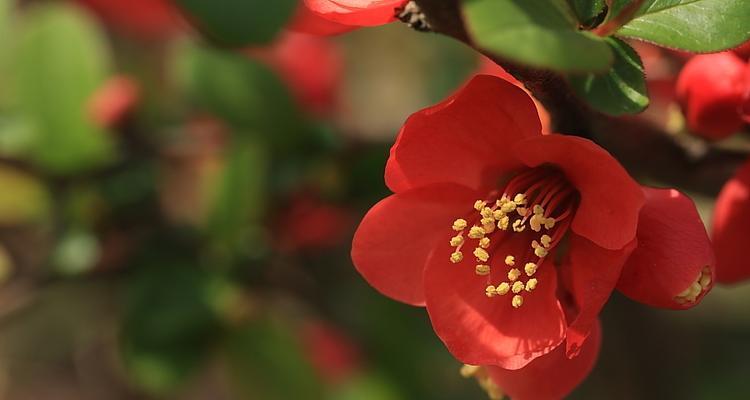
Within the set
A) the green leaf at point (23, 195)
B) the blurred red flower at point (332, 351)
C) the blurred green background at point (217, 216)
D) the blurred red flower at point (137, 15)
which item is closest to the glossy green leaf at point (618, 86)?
the blurred green background at point (217, 216)

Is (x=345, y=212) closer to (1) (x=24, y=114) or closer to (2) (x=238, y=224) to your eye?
(2) (x=238, y=224)

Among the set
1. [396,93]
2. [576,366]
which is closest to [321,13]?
[576,366]

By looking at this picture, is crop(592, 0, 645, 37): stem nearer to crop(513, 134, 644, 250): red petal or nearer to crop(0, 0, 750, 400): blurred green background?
crop(513, 134, 644, 250): red petal

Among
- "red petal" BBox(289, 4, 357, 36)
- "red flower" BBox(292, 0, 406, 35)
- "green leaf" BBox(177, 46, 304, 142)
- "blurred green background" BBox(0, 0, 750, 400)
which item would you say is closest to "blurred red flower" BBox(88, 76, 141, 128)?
"blurred green background" BBox(0, 0, 750, 400)

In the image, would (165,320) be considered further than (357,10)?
Yes

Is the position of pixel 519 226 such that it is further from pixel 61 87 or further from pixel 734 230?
pixel 61 87

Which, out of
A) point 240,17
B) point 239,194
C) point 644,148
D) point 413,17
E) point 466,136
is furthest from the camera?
point 239,194

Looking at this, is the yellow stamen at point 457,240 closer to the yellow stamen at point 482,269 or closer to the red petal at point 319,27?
the yellow stamen at point 482,269

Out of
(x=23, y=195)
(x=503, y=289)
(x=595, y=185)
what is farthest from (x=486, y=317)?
(x=23, y=195)
